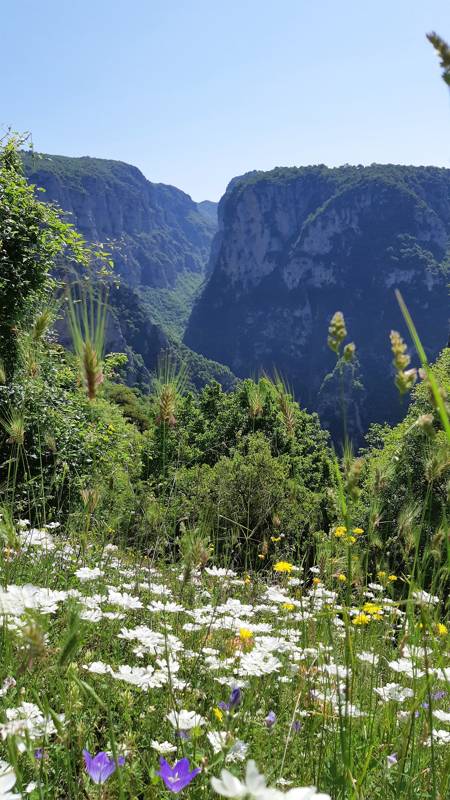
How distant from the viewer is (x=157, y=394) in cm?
289

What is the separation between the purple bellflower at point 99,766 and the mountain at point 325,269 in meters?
139

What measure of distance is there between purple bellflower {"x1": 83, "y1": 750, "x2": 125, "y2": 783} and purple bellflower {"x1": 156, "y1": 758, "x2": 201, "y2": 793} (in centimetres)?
11

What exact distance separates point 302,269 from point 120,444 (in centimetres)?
16895

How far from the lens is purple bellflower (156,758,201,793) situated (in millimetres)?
1257

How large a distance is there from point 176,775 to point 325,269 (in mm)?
179250

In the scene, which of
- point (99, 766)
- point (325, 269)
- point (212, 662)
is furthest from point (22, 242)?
point (325, 269)

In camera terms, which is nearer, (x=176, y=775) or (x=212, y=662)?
(x=176, y=775)

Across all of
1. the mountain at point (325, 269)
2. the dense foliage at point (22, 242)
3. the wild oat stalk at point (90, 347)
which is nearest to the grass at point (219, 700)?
the wild oat stalk at point (90, 347)

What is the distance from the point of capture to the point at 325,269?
174375mm

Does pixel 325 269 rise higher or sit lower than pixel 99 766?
higher

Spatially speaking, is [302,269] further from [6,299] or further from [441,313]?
[6,299]

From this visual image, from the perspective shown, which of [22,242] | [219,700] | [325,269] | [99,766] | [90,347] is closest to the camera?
[99,766]

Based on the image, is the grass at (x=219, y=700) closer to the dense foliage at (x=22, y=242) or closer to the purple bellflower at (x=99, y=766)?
the purple bellflower at (x=99, y=766)

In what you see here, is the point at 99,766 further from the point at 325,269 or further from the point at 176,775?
the point at 325,269
